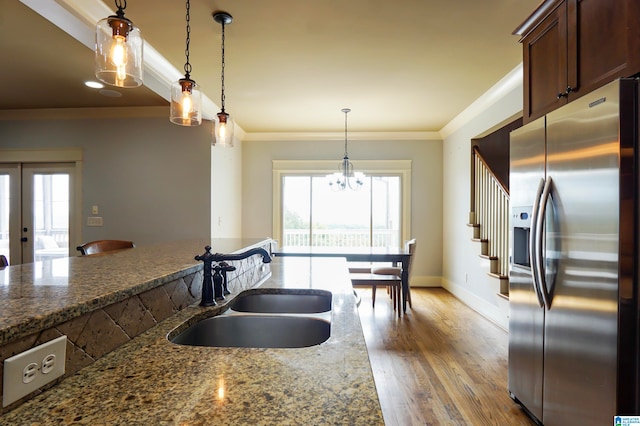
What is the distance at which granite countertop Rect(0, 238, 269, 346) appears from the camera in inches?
26.7

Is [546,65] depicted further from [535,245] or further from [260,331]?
[260,331]

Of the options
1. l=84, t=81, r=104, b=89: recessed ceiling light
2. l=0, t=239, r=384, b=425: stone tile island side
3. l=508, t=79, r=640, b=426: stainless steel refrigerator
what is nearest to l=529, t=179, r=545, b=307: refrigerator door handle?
l=508, t=79, r=640, b=426: stainless steel refrigerator

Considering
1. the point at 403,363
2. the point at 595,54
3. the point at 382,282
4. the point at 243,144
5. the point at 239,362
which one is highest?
the point at 243,144

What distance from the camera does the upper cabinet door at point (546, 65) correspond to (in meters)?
2.01

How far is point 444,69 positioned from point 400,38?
830 millimetres

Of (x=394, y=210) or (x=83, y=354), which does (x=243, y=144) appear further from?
(x=83, y=354)

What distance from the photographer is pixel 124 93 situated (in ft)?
13.4

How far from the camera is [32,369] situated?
2.13 feet

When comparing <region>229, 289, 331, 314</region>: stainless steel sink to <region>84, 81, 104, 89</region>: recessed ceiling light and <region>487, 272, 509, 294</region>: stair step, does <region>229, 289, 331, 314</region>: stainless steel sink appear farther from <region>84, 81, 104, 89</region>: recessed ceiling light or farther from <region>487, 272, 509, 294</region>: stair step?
<region>84, 81, 104, 89</region>: recessed ceiling light

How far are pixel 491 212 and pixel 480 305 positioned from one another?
1203 millimetres

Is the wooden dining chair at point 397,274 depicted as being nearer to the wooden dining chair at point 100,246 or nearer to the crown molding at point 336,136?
the crown molding at point 336,136

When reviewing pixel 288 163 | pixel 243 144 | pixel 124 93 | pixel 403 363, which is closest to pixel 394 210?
pixel 288 163

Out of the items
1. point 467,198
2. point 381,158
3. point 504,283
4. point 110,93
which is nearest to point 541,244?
point 504,283

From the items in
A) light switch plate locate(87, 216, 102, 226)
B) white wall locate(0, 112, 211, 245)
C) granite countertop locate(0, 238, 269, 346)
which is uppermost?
white wall locate(0, 112, 211, 245)
